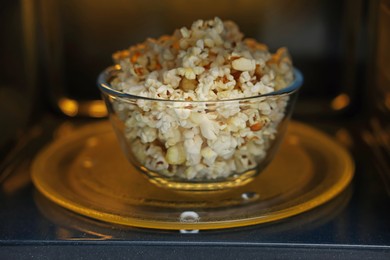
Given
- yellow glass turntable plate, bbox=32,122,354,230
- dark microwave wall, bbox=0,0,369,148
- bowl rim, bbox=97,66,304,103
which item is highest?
bowl rim, bbox=97,66,304,103

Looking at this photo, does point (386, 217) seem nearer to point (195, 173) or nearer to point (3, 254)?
point (195, 173)

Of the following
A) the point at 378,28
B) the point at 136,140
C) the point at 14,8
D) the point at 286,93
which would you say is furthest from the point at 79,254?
the point at 378,28

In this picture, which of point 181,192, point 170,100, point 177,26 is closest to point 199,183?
point 181,192

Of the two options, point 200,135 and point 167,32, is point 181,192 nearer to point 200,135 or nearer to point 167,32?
point 200,135

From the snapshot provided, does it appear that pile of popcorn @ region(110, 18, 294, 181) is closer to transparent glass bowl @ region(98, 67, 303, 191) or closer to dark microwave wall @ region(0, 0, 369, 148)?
transparent glass bowl @ region(98, 67, 303, 191)

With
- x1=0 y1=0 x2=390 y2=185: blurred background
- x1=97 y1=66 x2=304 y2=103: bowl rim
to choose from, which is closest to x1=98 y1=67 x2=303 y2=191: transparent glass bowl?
x1=97 y1=66 x2=304 y2=103: bowl rim

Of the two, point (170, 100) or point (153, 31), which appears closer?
point (170, 100)

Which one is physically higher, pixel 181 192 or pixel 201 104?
pixel 201 104
